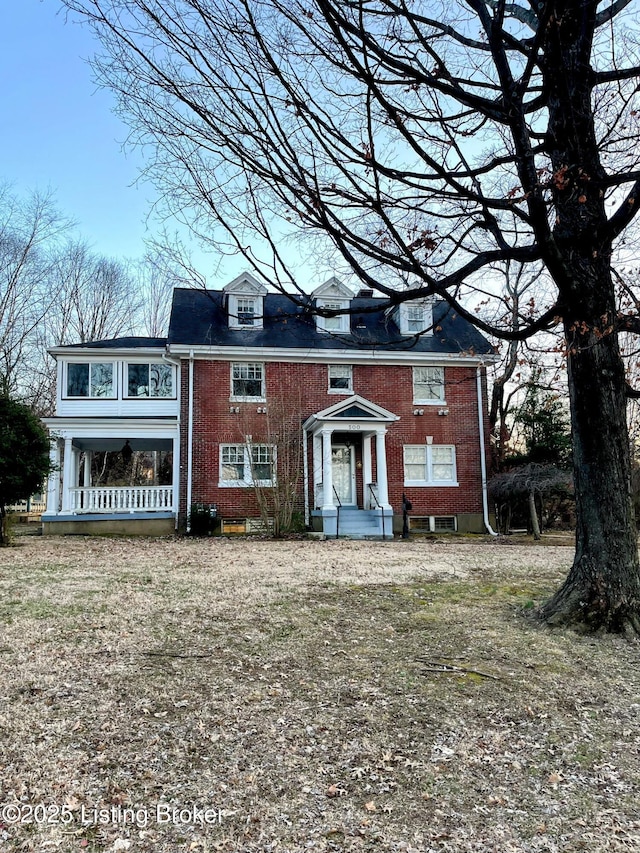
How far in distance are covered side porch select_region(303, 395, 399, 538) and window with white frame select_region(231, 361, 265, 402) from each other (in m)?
1.80

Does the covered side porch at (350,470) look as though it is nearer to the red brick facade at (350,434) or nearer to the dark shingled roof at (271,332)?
the red brick facade at (350,434)

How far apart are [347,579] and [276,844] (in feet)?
18.4

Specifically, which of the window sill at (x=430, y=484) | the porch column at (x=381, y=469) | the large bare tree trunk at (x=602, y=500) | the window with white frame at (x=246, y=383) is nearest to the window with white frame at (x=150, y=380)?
the window with white frame at (x=246, y=383)

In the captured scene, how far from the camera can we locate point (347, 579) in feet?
26.2

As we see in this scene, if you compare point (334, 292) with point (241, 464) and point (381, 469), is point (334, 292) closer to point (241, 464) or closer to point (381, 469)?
point (381, 469)

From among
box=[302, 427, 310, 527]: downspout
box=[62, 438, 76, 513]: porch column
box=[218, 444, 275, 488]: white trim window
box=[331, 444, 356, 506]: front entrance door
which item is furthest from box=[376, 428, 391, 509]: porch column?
box=[62, 438, 76, 513]: porch column

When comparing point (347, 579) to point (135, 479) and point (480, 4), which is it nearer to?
point (480, 4)

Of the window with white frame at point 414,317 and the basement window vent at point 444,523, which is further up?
the window with white frame at point 414,317

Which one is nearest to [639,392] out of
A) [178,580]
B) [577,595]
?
[577,595]

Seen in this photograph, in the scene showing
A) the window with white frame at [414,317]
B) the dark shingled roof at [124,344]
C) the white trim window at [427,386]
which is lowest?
the white trim window at [427,386]

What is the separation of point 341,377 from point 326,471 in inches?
135

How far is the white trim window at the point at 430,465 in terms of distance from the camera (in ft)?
58.9

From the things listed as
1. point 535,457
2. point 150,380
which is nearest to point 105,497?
point 150,380

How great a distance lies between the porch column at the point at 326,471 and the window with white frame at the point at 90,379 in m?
6.62
